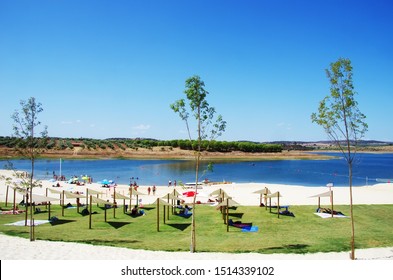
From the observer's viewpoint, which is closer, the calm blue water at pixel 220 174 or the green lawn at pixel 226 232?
the green lawn at pixel 226 232

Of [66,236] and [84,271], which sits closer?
[84,271]

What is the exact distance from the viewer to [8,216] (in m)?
25.6

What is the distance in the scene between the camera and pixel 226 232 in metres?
20.4

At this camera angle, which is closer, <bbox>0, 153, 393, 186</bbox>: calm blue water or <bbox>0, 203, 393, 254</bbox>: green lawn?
<bbox>0, 203, 393, 254</bbox>: green lawn

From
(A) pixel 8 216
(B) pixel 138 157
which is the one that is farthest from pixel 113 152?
(A) pixel 8 216

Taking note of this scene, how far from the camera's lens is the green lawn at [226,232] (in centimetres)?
1644

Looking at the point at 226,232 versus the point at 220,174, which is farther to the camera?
the point at 220,174

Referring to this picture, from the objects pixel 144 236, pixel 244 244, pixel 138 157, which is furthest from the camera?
pixel 138 157

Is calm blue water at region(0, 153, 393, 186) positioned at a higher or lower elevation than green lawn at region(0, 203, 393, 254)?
lower

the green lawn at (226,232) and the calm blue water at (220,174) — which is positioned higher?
the green lawn at (226,232)

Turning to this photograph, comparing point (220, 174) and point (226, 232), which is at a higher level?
point (226, 232)

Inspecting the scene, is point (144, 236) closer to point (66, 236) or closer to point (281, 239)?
point (66, 236)

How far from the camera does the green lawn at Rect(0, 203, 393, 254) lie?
16.4 m

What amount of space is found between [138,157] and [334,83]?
135949mm
